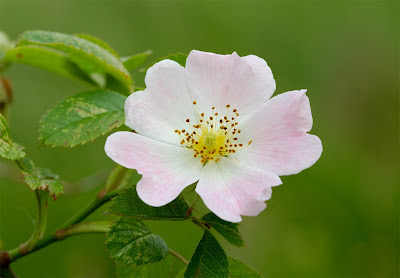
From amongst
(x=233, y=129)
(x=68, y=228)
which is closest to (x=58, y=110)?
(x=68, y=228)

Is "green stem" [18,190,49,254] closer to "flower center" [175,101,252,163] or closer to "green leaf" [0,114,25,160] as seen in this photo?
"green leaf" [0,114,25,160]

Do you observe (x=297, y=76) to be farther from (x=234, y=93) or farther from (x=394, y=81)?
(x=234, y=93)

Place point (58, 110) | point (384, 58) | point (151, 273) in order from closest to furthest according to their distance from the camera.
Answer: point (58, 110)
point (151, 273)
point (384, 58)

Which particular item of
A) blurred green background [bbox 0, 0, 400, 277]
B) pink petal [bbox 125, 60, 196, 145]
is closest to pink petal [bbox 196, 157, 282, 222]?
pink petal [bbox 125, 60, 196, 145]

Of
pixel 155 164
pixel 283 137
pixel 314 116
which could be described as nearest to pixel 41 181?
pixel 155 164

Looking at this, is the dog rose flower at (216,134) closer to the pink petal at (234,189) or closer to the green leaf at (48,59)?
the pink petal at (234,189)

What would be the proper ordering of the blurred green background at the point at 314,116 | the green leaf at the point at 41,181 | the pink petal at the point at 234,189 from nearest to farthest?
1. the pink petal at the point at 234,189
2. the green leaf at the point at 41,181
3. the blurred green background at the point at 314,116

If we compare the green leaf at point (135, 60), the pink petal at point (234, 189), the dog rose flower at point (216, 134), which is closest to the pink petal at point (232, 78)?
the dog rose flower at point (216, 134)
